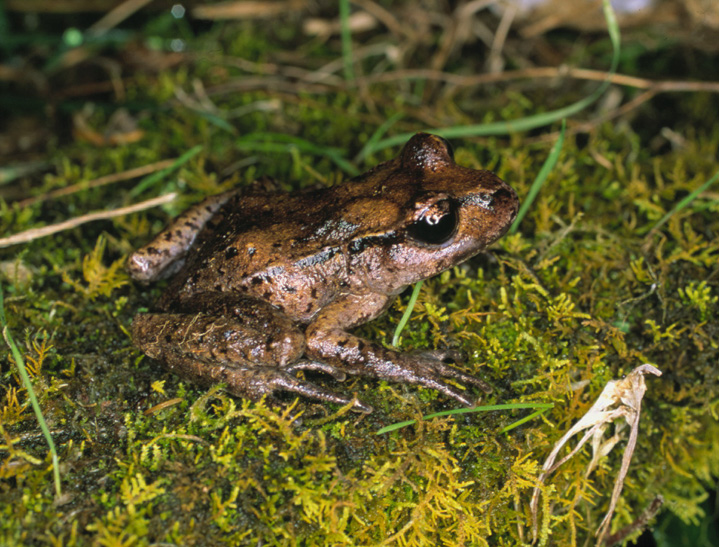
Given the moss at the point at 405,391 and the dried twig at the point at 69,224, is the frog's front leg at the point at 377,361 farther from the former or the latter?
the dried twig at the point at 69,224

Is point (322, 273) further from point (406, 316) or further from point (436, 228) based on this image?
point (436, 228)

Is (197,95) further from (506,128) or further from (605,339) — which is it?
(605,339)

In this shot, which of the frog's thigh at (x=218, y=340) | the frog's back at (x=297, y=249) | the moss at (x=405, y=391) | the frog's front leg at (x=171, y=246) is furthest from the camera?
the frog's front leg at (x=171, y=246)

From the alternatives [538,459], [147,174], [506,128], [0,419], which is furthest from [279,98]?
[538,459]

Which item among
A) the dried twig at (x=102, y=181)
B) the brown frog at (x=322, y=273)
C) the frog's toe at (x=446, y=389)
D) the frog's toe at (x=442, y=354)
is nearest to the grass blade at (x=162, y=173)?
the dried twig at (x=102, y=181)

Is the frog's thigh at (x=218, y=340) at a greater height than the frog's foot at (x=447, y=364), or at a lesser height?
greater

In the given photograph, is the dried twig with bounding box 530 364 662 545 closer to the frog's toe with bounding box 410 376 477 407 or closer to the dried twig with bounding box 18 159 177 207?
the frog's toe with bounding box 410 376 477 407

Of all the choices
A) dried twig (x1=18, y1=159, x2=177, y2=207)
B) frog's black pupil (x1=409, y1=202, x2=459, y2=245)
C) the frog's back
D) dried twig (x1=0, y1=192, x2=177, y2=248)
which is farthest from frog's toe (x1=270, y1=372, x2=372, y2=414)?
dried twig (x1=18, y1=159, x2=177, y2=207)
